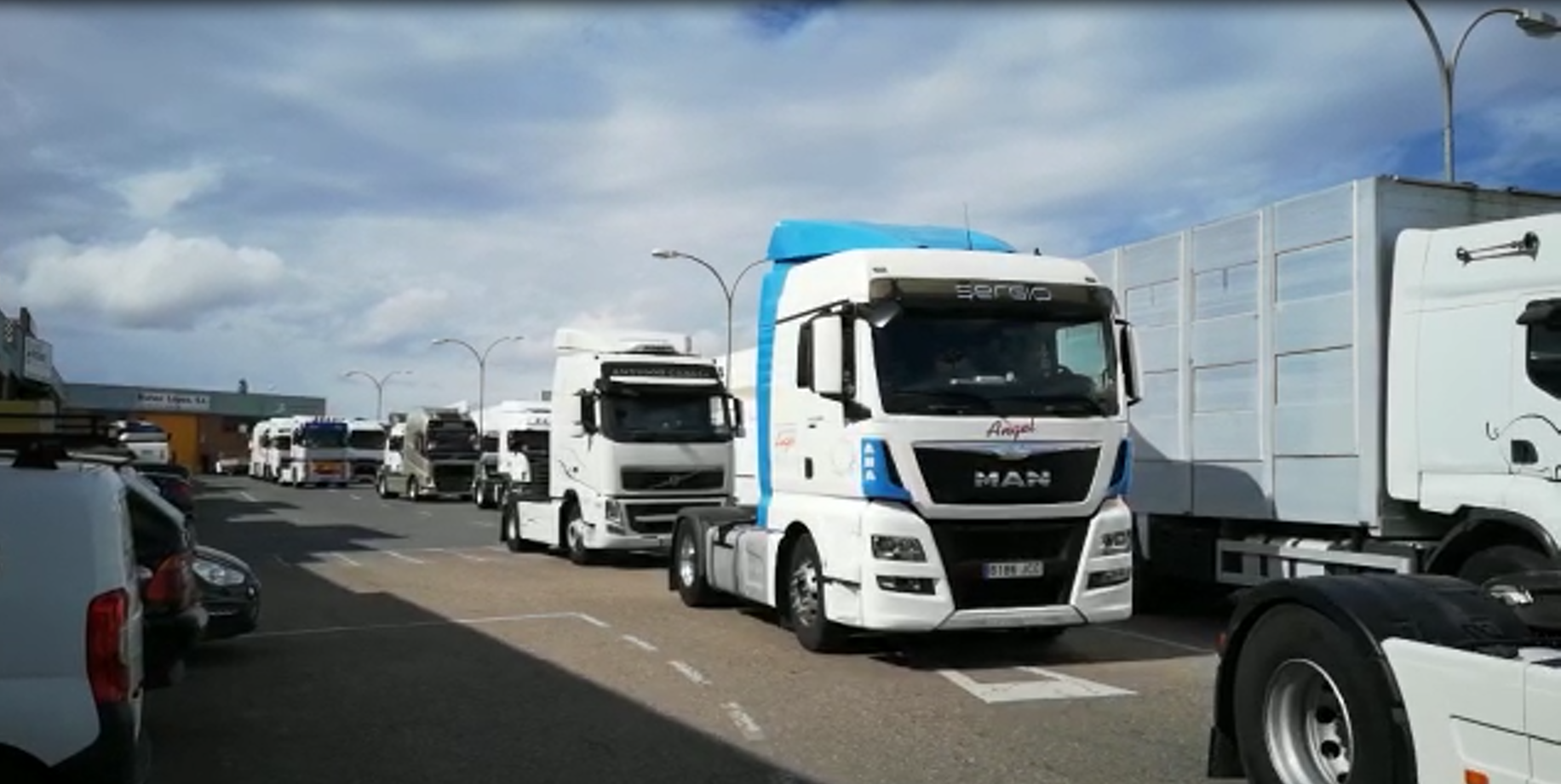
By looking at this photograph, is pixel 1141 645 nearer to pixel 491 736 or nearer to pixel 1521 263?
pixel 1521 263

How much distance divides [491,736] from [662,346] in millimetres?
12489

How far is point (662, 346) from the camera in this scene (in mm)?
19625

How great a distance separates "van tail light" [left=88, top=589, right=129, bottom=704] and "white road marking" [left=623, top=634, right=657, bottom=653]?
6163mm

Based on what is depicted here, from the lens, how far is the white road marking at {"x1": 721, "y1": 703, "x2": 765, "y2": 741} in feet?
24.2

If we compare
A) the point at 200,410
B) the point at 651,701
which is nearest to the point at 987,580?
the point at 651,701

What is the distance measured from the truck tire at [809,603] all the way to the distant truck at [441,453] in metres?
31.6

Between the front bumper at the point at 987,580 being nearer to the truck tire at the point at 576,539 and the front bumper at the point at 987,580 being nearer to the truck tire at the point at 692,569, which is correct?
the truck tire at the point at 692,569

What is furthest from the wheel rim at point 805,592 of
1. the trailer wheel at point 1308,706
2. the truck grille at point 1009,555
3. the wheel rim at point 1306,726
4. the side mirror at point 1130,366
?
the wheel rim at point 1306,726

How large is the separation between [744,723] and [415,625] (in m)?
5.62

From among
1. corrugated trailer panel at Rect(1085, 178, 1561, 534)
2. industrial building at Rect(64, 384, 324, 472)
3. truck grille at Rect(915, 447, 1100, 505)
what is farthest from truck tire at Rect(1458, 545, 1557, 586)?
industrial building at Rect(64, 384, 324, 472)

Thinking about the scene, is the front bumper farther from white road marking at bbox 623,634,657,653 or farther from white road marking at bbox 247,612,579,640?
white road marking at bbox 247,612,579,640

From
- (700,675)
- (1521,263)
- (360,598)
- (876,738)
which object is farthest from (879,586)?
(360,598)

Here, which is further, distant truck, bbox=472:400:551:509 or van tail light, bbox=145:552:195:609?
distant truck, bbox=472:400:551:509

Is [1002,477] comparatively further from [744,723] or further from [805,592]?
[744,723]
